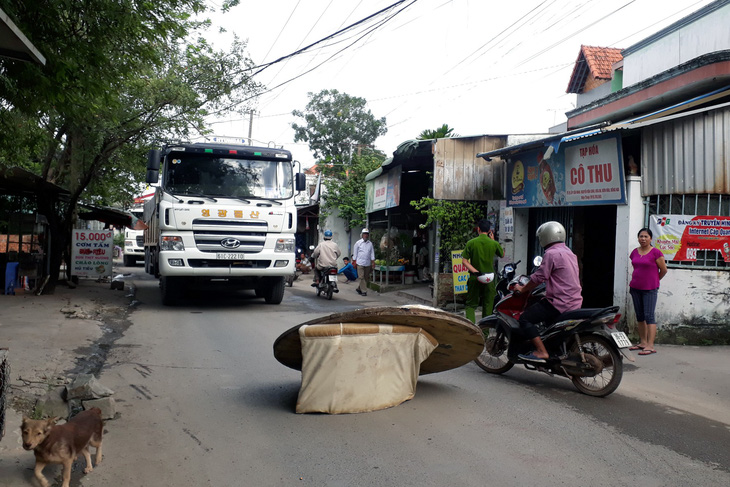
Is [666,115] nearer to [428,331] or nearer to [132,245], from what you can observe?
[428,331]

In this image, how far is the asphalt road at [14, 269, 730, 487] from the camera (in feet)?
13.0

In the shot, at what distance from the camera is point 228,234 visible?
12031mm

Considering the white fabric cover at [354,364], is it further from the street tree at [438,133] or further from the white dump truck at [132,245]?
the white dump truck at [132,245]

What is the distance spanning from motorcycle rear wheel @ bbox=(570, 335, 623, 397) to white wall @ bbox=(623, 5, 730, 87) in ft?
37.0

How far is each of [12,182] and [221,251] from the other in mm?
5009

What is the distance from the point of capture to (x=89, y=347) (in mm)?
8477

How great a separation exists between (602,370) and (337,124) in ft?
144

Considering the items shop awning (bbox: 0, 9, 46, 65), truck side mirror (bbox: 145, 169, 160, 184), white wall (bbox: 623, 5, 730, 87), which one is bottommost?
truck side mirror (bbox: 145, 169, 160, 184)

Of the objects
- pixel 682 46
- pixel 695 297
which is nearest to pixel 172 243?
pixel 695 297

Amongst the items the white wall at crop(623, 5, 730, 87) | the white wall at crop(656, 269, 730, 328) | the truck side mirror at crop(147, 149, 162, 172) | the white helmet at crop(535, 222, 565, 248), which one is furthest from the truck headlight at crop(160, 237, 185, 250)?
the white wall at crop(623, 5, 730, 87)

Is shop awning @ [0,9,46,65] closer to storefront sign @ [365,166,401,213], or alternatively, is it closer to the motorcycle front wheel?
the motorcycle front wheel

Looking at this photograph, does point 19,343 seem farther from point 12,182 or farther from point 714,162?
point 714,162

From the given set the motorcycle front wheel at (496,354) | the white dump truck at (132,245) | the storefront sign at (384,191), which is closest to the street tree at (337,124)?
the white dump truck at (132,245)

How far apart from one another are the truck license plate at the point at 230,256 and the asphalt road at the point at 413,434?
466 centimetres
